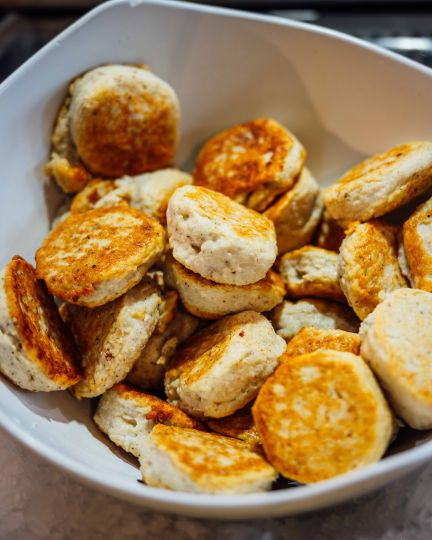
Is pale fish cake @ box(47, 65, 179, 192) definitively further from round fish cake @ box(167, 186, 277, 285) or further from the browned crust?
round fish cake @ box(167, 186, 277, 285)

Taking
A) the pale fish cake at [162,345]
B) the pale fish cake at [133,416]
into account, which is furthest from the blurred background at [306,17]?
the pale fish cake at [133,416]

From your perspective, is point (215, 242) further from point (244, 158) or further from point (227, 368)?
point (244, 158)

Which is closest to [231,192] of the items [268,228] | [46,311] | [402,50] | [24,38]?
[268,228]

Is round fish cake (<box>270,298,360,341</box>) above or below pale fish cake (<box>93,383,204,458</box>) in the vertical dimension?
below

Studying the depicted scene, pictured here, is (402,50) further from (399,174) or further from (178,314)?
(178,314)

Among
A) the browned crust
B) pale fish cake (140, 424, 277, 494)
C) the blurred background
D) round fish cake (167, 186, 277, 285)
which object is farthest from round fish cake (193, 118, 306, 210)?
the blurred background

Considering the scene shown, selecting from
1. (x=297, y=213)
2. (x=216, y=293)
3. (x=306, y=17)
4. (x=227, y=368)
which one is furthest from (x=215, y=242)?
(x=306, y=17)
